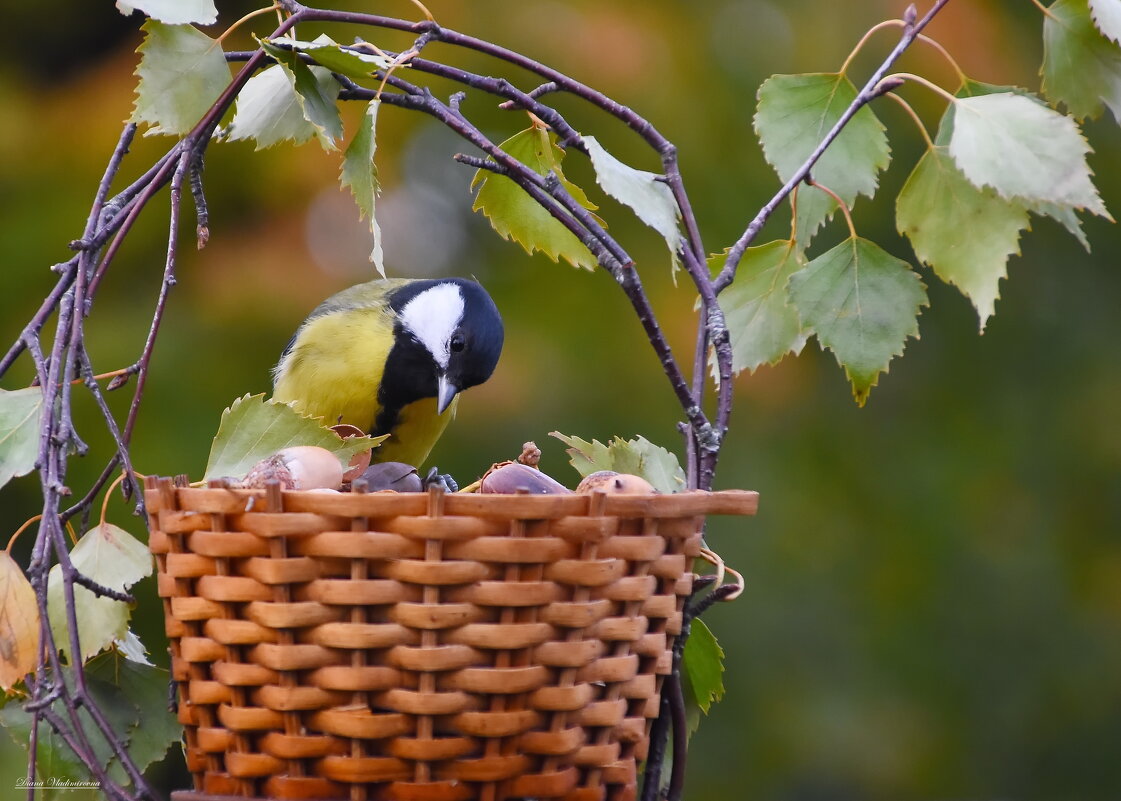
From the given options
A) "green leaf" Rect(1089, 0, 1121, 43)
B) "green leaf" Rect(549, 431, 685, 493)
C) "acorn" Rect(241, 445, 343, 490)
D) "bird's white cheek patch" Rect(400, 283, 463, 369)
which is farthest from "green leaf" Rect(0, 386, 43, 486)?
"green leaf" Rect(1089, 0, 1121, 43)

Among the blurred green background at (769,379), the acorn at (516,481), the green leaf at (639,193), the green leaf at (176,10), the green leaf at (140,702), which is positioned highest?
the green leaf at (176,10)

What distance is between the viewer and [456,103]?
1.37m

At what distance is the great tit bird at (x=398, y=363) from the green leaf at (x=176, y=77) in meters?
0.86

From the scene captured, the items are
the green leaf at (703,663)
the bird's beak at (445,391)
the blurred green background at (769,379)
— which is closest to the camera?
the green leaf at (703,663)

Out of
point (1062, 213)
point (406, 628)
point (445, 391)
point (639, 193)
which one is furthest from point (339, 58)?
point (445, 391)

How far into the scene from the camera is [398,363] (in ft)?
7.25

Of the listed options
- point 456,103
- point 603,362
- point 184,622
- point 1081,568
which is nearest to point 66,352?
point 184,622

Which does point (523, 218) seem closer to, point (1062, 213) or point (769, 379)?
point (1062, 213)

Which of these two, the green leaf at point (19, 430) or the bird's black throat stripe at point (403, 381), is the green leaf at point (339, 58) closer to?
the green leaf at point (19, 430)

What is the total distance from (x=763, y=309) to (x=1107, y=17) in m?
0.45

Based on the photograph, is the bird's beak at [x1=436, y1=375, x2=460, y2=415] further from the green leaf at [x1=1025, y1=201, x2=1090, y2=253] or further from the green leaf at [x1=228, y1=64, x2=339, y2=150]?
the green leaf at [x1=1025, y1=201, x2=1090, y2=253]

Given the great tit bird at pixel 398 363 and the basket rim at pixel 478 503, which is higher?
the basket rim at pixel 478 503

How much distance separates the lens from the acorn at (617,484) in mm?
1241

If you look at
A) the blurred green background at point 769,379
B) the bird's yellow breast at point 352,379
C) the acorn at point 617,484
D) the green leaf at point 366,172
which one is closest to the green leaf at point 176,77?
the green leaf at point 366,172
